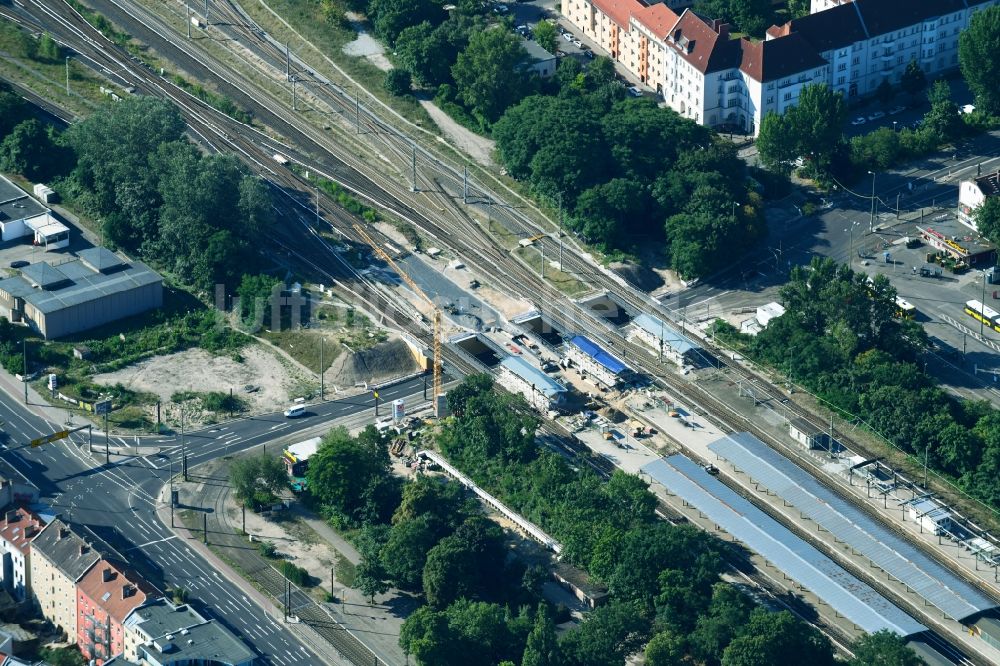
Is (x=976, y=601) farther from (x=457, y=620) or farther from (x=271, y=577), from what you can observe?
(x=271, y=577)

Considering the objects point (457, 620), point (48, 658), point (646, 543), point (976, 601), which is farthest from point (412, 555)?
point (976, 601)

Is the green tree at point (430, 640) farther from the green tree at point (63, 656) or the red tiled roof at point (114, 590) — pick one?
the green tree at point (63, 656)

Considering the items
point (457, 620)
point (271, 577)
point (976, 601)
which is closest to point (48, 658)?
point (271, 577)

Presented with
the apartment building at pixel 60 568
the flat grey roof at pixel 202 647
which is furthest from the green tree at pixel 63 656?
the flat grey roof at pixel 202 647

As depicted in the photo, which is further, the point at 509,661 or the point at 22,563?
the point at 22,563

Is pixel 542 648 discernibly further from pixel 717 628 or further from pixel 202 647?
pixel 202 647

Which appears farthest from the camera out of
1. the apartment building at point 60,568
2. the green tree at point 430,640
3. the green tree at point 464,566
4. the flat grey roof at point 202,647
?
the green tree at point 464,566
